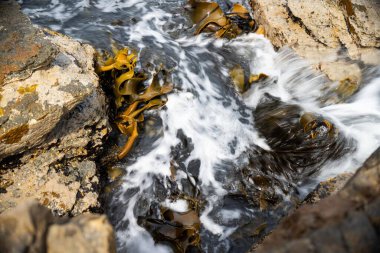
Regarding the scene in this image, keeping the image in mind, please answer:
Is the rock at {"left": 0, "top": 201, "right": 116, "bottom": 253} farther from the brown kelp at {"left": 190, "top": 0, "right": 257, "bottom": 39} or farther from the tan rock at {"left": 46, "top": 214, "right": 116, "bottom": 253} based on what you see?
the brown kelp at {"left": 190, "top": 0, "right": 257, "bottom": 39}

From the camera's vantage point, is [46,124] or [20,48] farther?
[20,48]

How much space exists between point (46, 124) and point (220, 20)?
2.88m

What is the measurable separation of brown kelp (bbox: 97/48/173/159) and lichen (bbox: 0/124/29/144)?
37.2 inches

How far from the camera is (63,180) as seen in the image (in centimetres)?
270

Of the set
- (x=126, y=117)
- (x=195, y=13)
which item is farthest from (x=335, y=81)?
(x=126, y=117)

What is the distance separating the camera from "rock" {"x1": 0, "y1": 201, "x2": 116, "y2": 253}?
52.4 inches

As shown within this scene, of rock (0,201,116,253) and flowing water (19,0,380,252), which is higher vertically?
rock (0,201,116,253)

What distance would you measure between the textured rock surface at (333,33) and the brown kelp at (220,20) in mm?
365

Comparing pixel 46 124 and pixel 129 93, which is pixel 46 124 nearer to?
pixel 46 124

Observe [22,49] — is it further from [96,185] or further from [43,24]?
[43,24]

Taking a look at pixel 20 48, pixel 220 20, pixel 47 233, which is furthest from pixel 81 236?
pixel 220 20

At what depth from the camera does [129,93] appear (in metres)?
3.53

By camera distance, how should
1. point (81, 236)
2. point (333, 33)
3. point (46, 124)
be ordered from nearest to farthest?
1. point (81, 236)
2. point (46, 124)
3. point (333, 33)

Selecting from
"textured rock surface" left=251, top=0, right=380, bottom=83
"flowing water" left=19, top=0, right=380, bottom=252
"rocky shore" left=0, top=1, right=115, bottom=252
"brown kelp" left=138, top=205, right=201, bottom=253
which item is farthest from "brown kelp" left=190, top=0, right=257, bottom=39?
"brown kelp" left=138, top=205, right=201, bottom=253
